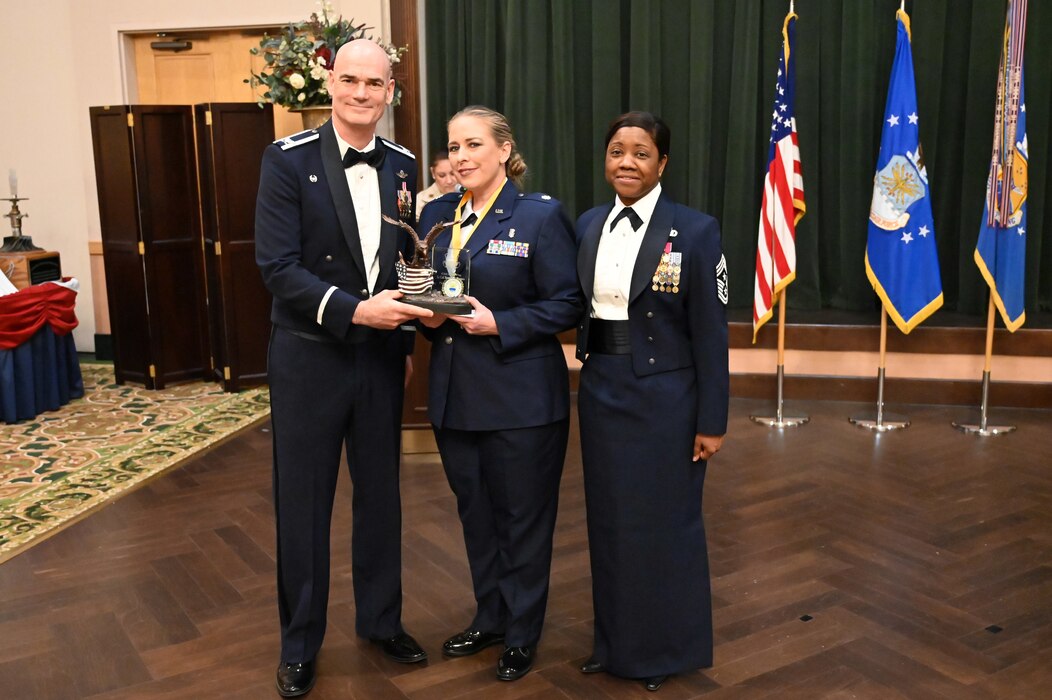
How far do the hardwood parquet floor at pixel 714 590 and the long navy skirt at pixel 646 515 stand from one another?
15 cm

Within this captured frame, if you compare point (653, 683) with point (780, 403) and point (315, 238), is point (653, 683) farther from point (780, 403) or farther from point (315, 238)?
point (780, 403)

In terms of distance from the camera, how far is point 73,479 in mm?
5008

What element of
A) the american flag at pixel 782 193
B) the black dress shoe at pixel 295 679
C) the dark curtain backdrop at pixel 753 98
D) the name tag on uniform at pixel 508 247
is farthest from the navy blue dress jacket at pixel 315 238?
the dark curtain backdrop at pixel 753 98

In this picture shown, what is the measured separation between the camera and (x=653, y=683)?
293cm

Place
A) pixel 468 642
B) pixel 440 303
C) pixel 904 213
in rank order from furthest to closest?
pixel 904 213, pixel 468 642, pixel 440 303

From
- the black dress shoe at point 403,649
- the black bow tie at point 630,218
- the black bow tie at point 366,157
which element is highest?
the black bow tie at point 366,157

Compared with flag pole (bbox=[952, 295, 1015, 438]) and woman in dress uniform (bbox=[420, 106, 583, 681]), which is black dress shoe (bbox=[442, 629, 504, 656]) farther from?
flag pole (bbox=[952, 295, 1015, 438])

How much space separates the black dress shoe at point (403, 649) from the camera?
Answer: 3.10 m

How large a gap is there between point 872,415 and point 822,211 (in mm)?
1733

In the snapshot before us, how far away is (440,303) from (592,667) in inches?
48.3

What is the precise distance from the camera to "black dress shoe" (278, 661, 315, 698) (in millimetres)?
2914

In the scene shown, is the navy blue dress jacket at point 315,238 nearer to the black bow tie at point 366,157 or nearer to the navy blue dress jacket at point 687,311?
the black bow tie at point 366,157

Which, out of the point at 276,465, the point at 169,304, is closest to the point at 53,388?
the point at 169,304

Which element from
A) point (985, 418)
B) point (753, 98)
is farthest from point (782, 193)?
point (985, 418)
